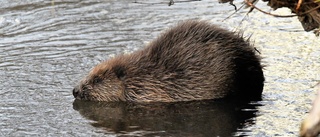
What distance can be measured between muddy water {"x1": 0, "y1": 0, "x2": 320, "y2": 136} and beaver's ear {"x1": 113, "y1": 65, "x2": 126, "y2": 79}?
310mm

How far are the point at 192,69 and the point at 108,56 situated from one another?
4.91ft

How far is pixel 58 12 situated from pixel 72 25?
0.61 meters

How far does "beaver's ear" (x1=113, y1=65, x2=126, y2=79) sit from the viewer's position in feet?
22.6

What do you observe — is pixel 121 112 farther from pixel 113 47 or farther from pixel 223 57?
pixel 113 47

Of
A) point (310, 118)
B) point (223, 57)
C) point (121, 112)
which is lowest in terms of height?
point (121, 112)

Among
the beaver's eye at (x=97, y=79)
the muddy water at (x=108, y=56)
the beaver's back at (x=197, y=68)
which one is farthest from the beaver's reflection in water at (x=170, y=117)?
the beaver's eye at (x=97, y=79)

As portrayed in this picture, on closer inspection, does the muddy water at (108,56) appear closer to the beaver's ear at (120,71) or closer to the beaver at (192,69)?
the beaver at (192,69)

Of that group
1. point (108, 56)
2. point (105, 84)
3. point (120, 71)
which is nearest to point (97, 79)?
point (105, 84)

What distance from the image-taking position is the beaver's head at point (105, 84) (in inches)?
272

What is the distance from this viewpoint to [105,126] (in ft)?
19.7

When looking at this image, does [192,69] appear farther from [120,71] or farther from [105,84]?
[105,84]

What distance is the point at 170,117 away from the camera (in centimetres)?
619

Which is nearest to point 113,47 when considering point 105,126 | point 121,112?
point 121,112

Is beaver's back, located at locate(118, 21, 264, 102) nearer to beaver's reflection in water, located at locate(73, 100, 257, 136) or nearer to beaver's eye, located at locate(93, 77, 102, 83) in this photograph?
beaver's reflection in water, located at locate(73, 100, 257, 136)
